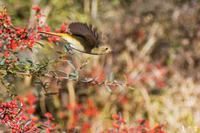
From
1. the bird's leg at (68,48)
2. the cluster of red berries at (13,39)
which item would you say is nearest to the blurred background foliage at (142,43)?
the bird's leg at (68,48)

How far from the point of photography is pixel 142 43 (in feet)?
26.8

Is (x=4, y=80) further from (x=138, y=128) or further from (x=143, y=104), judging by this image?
(x=143, y=104)

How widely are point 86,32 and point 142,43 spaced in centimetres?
535

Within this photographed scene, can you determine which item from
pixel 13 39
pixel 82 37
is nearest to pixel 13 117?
pixel 13 39

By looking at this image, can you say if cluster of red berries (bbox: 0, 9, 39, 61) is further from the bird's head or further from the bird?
the bird's head

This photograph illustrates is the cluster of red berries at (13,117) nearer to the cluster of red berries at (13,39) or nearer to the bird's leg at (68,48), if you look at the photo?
the cluster of red berries at (13,39)

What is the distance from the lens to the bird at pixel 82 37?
113 inches

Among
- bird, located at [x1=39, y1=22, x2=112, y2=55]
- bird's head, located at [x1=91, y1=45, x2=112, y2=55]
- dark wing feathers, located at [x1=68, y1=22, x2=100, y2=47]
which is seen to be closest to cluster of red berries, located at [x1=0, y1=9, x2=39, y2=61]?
bird, located at [x1=39, y1=22, x2=112, y2=55]

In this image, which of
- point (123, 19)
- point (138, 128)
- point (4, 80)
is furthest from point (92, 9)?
point (4, 80)

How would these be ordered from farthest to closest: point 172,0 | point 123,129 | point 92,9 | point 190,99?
point 172,0 → point 92,9 → point 190,99 → point 123,129

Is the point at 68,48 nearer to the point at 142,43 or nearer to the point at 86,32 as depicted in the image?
the point at 86,32

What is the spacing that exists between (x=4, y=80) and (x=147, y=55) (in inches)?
214

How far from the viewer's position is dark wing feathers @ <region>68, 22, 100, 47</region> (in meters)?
2.86

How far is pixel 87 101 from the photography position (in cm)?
686
